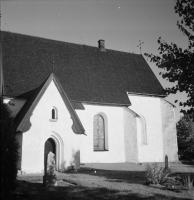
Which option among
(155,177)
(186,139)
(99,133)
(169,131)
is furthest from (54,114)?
(186,139)

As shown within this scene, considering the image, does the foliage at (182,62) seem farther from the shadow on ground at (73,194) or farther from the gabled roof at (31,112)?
the gabled roof at (31,112)

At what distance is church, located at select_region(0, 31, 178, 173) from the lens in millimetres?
17422

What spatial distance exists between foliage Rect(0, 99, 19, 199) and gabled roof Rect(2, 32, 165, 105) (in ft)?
37.9

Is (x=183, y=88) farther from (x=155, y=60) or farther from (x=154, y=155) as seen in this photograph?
(x=154, y=155)

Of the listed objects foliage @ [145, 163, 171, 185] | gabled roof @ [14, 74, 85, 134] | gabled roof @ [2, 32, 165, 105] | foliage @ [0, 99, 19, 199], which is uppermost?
gabled roof @ [2, 32, 165, 105]

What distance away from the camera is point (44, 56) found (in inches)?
969

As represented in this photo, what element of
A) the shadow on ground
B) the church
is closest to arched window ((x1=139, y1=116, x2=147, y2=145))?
the church

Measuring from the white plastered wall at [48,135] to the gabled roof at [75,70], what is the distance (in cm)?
382

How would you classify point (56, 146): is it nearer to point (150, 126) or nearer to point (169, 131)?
point (150, 126)

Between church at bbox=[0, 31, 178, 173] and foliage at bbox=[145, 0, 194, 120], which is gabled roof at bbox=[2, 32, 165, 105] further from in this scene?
foliage at bbox=[145, 0, 194, 120]

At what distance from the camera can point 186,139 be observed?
34156 millimetres

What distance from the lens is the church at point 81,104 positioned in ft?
57.2

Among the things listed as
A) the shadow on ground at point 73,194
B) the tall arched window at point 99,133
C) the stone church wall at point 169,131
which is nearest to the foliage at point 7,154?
the shadow on ground at point 73,194

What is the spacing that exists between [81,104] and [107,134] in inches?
155
